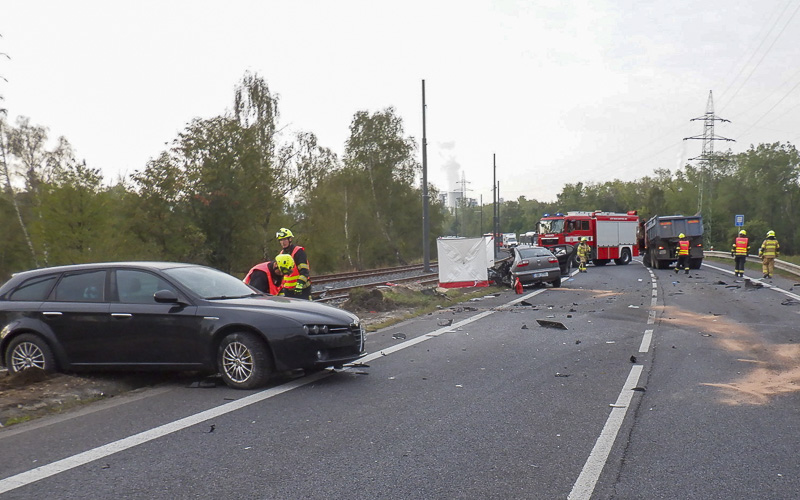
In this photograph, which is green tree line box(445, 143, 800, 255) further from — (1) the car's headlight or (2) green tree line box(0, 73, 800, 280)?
(1) the car's headlight

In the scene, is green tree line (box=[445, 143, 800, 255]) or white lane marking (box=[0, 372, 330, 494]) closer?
white lane marking (box=[0, 372, 330, 494])

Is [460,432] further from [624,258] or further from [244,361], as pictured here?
[624,258]

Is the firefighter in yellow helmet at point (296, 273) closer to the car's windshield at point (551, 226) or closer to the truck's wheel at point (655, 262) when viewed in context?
the truck's wheel at point (655, 262)

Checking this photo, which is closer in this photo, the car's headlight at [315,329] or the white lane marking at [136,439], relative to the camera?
the white lane marking at [136,439]

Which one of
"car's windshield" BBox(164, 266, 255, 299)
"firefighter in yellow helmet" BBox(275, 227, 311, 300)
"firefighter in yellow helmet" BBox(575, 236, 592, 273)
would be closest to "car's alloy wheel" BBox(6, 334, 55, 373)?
"car's windshield" BBox(164, 266, 255, 299)

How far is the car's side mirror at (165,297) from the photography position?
→ 756 cm

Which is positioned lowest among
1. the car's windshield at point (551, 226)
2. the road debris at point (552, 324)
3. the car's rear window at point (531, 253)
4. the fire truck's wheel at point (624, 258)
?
the fire truck's wheel at point (624, 258)

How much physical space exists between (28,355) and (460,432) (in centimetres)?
520

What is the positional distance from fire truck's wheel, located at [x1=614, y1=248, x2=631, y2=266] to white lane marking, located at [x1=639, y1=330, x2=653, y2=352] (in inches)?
1231

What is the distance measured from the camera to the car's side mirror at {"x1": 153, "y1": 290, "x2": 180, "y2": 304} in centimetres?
756

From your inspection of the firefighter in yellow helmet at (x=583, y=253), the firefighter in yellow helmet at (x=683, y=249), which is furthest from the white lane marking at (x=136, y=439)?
the firefighter in yellow helmet at (x=583, y=253)

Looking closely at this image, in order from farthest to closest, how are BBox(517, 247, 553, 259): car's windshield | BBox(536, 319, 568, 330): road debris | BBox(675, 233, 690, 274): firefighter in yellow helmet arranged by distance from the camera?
BBox(675, 233, 690, 274): firefighter in yellow helmet, BBox(517, 247, 553, 259): car's windshield, BBox(536, 319, 568, 330): road debris

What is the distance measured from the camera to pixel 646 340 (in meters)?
11.2

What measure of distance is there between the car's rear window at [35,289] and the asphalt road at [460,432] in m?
1.71
